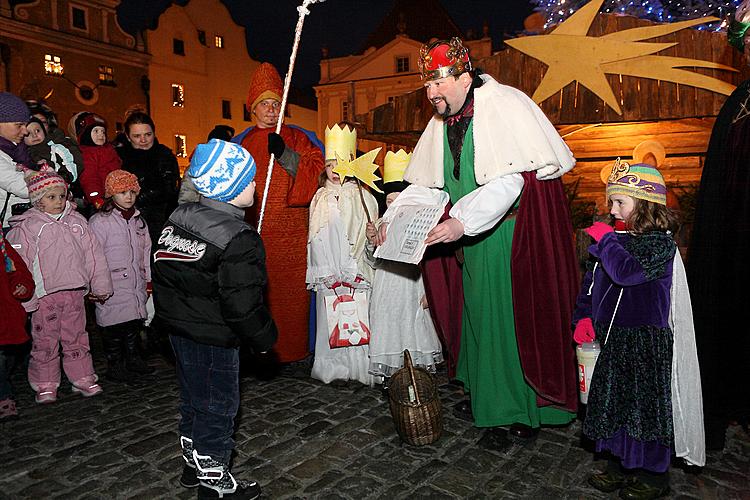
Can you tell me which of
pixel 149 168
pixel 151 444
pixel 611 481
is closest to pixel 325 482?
pixel 151 444

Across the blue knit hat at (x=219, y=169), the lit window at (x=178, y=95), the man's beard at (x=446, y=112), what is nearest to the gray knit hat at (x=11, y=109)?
the blue knit hat at (x=219, y=169)

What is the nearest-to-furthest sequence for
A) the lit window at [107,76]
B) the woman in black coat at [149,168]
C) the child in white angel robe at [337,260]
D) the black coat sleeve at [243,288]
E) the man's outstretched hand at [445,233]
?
1. the black coat sleeve at [243,288]
2. the man's outstretched hand at [445,233]
3. the child in white angel robe at [337,260]
4. the woman in black coat at [149,168]
5. the lit window at [107,76]

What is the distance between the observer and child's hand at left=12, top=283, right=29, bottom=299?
4164 millimetres

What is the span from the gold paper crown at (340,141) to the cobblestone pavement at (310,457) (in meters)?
2.09

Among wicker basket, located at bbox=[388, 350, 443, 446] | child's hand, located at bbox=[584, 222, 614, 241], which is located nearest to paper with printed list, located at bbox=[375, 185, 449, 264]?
wicker basket, located at bbox=[388, 350, 443, 446]

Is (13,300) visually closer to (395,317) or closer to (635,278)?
(395,317)

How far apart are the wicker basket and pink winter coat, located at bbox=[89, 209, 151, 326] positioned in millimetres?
2726

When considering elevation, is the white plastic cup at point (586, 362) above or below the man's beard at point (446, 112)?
below

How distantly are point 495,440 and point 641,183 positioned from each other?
1.90 metres

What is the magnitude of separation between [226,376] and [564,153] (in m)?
2.54

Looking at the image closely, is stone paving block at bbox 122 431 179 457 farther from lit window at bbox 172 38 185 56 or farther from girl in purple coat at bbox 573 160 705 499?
lit window at bbox 172 38 185 56

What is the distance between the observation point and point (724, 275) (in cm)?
345

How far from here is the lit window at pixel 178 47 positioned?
1165 inches

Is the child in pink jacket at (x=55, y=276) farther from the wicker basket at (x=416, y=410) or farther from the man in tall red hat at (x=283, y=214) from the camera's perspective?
the wicker basket at (x=416, y=410)
